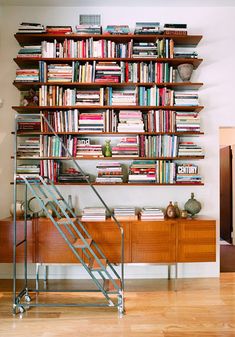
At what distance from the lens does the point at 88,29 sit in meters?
4.26

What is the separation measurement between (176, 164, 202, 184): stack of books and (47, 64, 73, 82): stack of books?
1.70 meters

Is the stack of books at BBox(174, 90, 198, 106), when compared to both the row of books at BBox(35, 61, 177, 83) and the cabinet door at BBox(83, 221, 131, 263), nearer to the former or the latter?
the row of books at BBox(35, 61, 177, 83)

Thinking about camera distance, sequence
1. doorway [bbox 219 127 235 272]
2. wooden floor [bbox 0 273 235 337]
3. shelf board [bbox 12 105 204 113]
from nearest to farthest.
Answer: wooden floor [bbox 0 273 235 337] < shelf board [bbox 12 105 204 113] < doorway [bbox 219 127 235 272]

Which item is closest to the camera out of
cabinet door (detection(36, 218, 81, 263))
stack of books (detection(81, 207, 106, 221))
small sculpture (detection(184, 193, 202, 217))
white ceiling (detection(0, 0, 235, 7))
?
cabinet door (detection(36, 218, 81, 263))

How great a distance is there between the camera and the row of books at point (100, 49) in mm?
4262

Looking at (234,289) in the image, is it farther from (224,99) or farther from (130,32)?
(130,32)

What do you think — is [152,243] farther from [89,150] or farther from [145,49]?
[145,49]

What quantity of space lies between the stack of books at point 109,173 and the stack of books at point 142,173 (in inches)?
5.2

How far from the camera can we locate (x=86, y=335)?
2871 millimetres

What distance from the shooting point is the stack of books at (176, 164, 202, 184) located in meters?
4.27

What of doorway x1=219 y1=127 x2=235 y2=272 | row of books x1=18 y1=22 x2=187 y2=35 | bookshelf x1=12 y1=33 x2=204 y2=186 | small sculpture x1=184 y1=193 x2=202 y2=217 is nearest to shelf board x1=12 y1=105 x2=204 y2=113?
bookshelf x1=12 y1=33 x2=204 y2=186

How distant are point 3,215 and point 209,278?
2689 mm

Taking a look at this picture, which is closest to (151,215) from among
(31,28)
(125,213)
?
(125,213)

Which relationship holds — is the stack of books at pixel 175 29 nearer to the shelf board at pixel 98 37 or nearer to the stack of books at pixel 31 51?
the shelf board at pixel 98 37
